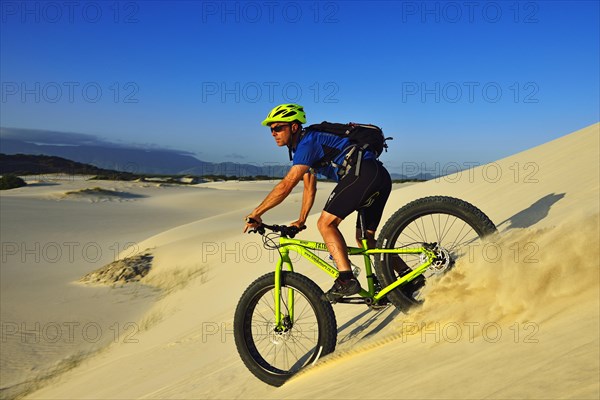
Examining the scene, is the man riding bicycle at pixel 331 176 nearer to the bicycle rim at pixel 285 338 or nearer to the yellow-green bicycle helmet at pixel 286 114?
the yellow-green bicycle helmet at pixel 286 114

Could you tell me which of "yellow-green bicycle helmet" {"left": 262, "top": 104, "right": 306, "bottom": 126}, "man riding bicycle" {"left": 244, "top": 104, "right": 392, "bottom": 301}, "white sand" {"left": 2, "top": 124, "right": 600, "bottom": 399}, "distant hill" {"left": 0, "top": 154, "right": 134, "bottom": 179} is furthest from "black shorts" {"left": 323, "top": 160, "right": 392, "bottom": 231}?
"distant hill" {"left": 0, "top": 154, "right": 134, "bottom": 179}

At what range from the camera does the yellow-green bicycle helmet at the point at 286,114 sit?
3.74m

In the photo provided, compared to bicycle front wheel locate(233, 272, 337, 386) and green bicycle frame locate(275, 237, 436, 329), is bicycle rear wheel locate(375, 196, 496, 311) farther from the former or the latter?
bicycle front wheel locate(233, 272, 337, 386)

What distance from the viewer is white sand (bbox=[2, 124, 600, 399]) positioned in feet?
7.34

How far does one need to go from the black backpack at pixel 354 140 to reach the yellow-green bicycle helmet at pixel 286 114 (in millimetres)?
121

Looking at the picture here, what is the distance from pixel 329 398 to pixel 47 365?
6.10m

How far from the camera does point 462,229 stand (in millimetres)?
4203

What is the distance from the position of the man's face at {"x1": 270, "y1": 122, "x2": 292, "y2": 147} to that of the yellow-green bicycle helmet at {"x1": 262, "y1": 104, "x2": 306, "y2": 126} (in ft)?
0.15

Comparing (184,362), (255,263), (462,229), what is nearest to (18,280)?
(255,263)

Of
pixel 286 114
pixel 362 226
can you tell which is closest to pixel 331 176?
pixel 362 226

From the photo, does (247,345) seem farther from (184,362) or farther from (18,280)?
(18,280)

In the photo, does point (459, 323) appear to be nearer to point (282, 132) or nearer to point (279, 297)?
point (279, 297)

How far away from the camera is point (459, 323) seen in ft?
9.74

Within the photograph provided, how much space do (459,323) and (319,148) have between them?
5.39ft
